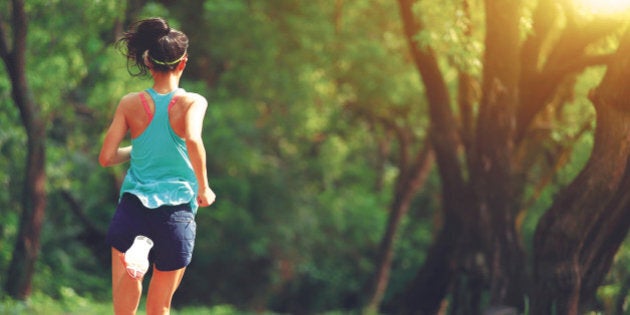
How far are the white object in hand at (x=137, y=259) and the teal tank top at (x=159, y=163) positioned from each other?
9.2 inches

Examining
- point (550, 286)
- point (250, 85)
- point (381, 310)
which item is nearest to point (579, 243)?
point (550, 286)

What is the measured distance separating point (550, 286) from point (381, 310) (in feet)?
51.8

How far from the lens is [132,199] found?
5387 mm

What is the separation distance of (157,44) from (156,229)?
0.91m

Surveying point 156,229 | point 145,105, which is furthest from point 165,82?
point 156,229

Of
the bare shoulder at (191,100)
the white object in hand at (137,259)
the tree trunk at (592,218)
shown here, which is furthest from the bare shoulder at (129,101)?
Result: the tree trunk at (592,218)

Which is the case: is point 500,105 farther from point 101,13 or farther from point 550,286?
point 101,13

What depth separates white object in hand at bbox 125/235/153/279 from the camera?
5.20 meters

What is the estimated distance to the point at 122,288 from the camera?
5.43 m

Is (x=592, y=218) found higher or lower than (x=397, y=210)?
higher

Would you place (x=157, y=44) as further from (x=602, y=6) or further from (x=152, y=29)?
(x=602, y=6)

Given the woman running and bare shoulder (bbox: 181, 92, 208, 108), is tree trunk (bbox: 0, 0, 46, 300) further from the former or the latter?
bare shoulder (bbox: 181, 92, 208, 108)

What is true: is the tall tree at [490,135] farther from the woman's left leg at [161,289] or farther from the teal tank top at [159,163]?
the woman's left leg at [161,289]

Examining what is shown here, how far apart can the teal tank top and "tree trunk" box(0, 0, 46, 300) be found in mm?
8272
